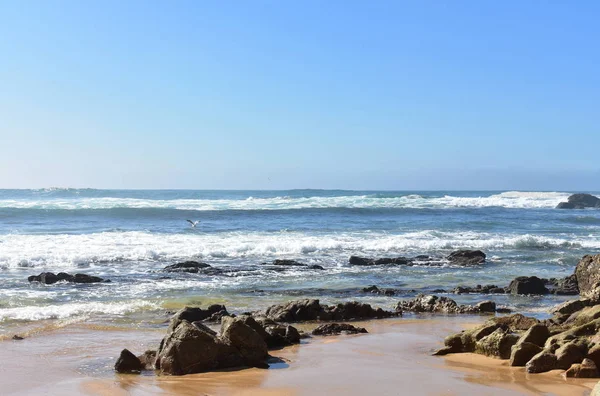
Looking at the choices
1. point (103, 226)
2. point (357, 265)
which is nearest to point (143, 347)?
point (357, 265)

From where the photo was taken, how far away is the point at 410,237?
26.6m

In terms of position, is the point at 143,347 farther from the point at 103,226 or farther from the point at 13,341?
the point at 103,226

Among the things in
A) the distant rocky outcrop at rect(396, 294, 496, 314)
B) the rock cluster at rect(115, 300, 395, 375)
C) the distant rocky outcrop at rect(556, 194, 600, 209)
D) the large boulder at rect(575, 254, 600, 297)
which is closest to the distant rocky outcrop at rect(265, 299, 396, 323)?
the distant rocky outcrop at rect(396, 294, 496, 314)

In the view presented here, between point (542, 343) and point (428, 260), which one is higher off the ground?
point (542, 343)

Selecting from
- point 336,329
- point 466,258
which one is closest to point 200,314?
point 336,329

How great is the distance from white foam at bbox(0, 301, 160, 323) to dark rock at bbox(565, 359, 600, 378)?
7.30 meters

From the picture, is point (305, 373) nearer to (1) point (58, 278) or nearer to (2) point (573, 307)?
(2) point (573, 307)

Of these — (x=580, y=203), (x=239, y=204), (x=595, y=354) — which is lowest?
(x=595, y=354)

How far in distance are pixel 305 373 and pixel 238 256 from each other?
1425cm

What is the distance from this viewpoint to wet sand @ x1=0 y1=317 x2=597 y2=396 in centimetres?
590

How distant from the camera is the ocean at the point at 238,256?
39.3 feet

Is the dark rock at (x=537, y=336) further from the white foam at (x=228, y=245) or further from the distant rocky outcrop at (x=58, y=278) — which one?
the white foam at (x=228, y=245)

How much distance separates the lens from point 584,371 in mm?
6211

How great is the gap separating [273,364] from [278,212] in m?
36.1
